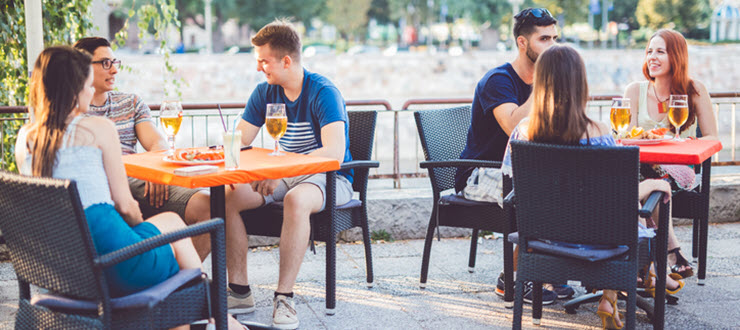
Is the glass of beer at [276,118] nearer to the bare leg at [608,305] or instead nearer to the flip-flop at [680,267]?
the bare leg at [608,305]

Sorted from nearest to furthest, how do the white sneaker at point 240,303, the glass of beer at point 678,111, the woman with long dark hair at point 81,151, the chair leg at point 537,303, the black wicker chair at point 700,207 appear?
the woman with long dark hair at point 81,151, the chair leg at point 537,303, the white sneaker at point 240,303, the glass of beer at point 678,111, the black wicker chair at point 700,207

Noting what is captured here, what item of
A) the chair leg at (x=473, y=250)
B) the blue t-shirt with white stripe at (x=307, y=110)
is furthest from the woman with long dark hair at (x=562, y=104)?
the chair leg at (x=473, y=250)

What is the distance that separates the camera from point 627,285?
3.01m

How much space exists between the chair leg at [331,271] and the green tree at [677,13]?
5226cm

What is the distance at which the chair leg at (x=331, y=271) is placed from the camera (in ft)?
12.5

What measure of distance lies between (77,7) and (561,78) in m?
4.15

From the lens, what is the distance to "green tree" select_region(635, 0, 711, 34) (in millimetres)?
51812

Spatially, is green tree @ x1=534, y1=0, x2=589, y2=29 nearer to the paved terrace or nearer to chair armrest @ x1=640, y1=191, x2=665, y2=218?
the paved terrace

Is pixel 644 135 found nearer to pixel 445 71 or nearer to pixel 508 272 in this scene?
pixel 508 272

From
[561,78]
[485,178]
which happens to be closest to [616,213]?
[561,78]

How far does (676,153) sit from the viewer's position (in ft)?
11.5

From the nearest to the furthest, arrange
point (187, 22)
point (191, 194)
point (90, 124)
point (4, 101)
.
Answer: point (90, 124), point (191, 194), point (4, 101), point (187, 22)

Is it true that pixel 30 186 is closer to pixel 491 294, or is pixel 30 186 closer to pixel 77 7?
pixel 491 294

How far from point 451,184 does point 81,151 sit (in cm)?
243
